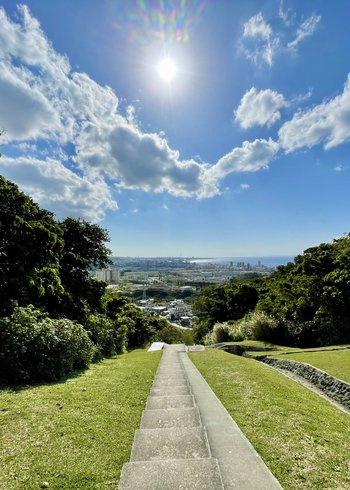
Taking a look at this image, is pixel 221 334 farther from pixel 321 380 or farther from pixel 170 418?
pixel 170 418

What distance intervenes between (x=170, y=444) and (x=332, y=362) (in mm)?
7857

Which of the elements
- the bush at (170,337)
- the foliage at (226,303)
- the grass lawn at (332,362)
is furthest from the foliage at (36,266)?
the bush at (170,337)

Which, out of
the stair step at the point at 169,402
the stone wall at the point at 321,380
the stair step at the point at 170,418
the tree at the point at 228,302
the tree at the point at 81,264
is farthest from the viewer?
the tree at the point at 228,302

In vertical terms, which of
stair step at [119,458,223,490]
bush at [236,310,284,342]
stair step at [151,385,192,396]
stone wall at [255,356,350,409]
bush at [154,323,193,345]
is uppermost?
stair step at [119,458,223,490]

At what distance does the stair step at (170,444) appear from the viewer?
3.48 meters

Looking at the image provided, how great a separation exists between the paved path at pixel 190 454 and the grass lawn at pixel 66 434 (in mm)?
257

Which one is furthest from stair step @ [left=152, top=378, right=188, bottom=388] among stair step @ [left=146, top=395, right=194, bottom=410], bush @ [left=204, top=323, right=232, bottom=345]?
bush @ [left=204, top=323, right=232, bottom=345]

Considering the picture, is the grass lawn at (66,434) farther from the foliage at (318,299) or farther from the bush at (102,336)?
the foliage at (318,299)

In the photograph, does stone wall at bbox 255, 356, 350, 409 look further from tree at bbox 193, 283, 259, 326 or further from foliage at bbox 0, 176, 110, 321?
tree at bbox 193, 283, 259, 326

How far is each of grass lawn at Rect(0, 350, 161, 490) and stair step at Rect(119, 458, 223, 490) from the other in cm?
22

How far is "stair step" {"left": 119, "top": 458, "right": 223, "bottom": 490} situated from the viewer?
2.83 meters

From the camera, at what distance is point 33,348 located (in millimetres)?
7348

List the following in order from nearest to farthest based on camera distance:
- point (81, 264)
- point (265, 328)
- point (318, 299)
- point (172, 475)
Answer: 1. point (172, 475)
2. point (81, 264)
3. point (318, 299)
4. point (265, 328)

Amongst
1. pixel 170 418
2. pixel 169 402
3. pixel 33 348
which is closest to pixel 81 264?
pixel 33 348
